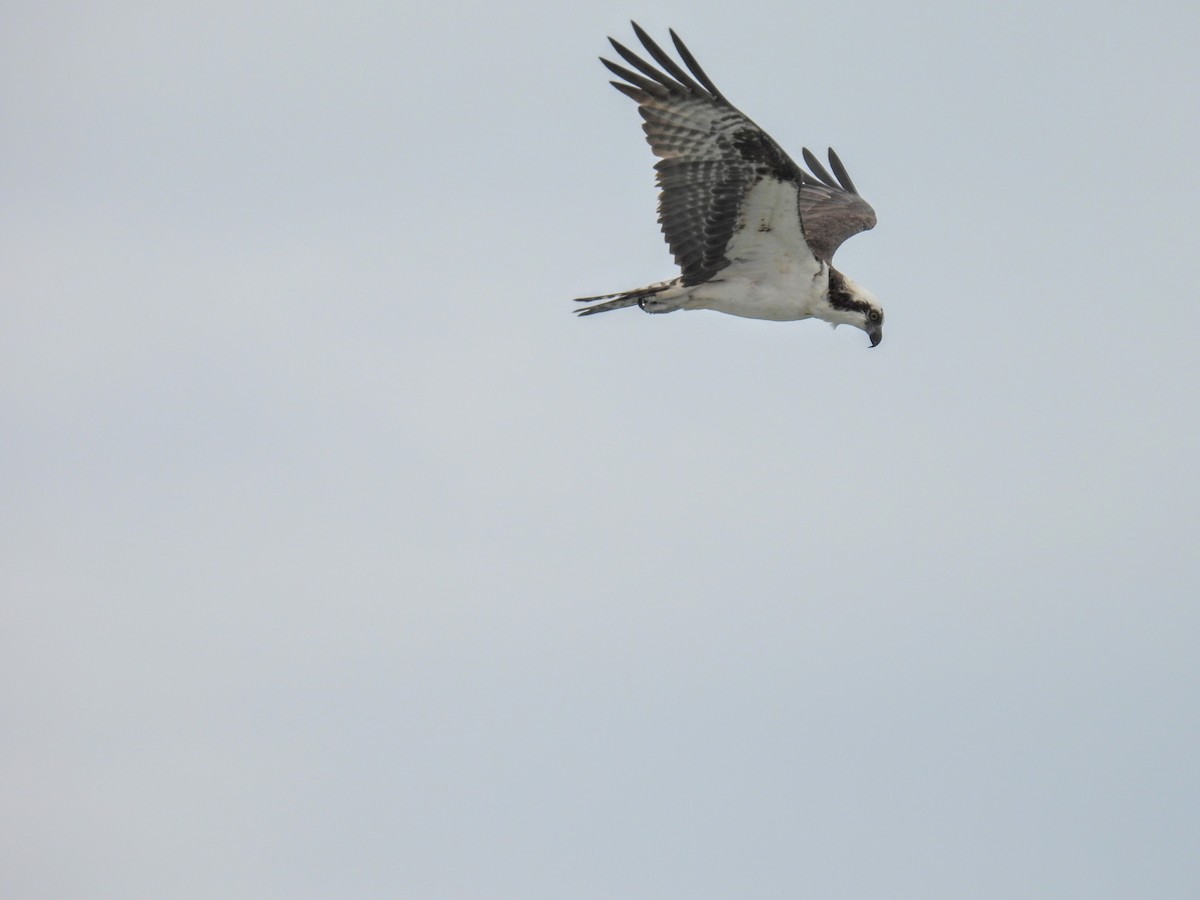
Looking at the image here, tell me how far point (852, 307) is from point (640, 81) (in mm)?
3331

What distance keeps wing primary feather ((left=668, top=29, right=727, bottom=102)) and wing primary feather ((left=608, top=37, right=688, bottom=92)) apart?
24 cm

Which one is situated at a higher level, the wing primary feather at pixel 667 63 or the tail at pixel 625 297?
the wing primary feather at pixel 667 63

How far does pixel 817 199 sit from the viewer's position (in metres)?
22.2

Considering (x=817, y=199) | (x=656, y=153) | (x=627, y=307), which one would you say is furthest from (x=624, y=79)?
(x=817, y=199)

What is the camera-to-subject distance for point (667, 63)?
55.4 ft

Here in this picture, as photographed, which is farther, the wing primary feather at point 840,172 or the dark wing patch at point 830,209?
the wing primary feather at point 840,172

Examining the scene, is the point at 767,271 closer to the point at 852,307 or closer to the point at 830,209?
the point at 852,307

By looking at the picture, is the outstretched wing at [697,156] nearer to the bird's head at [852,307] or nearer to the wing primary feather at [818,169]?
the bird's head at [852,307]

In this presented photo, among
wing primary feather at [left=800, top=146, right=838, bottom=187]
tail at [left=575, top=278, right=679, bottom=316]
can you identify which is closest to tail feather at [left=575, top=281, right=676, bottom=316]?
tail at [left=575, top=278, right=679, bottom=316]

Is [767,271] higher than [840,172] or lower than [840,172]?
lower

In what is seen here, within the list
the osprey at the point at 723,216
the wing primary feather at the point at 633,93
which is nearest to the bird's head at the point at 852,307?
the osprey at the point at 723,216

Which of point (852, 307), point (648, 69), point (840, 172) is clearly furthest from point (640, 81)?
point (840, 172)

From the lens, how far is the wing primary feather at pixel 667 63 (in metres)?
16.8

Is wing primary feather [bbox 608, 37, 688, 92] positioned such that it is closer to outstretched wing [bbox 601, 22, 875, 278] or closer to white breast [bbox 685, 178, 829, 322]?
outstretched wing [bbox 601, 22, 875, 278]
